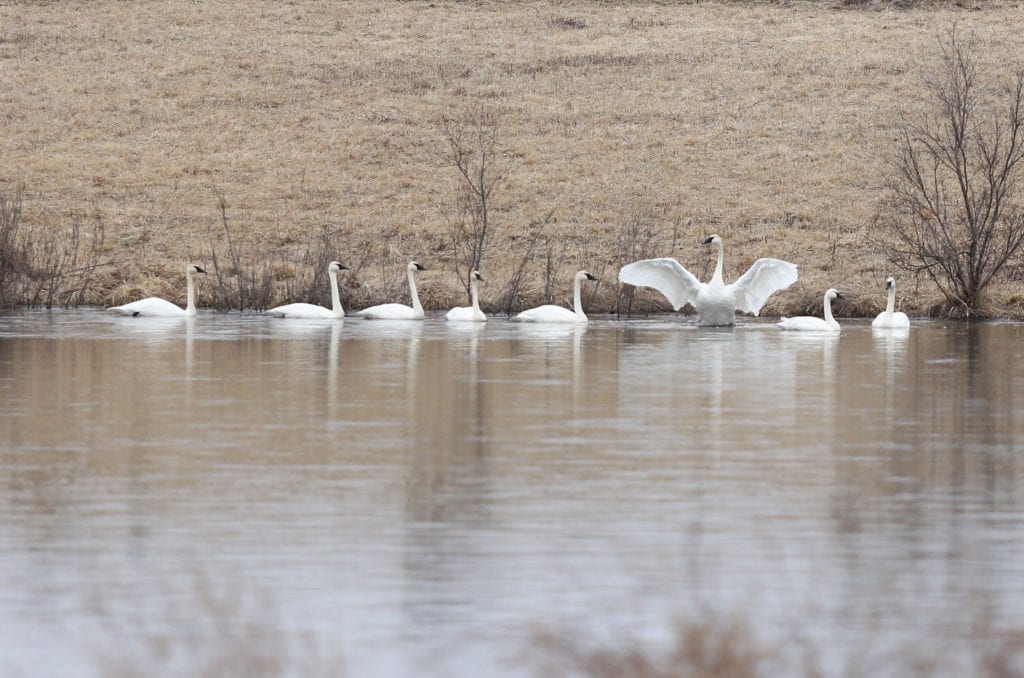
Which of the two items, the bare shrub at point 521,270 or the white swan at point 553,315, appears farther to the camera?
the bare shrub at point 521,270

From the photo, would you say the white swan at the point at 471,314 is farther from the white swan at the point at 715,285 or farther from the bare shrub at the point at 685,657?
the bare shrub at the point at 685,657

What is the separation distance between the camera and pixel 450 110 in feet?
151

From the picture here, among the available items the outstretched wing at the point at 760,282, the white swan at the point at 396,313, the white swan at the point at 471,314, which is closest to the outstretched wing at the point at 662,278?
the outstretched wing at the point at 760,282

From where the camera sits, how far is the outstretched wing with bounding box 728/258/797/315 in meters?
25.1

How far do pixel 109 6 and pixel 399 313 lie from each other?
35012 millimetres

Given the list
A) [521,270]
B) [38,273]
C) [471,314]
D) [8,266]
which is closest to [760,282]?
[471,314]

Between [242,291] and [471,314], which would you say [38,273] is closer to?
[242,291]

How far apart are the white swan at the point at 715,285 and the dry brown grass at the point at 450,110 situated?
292 cm

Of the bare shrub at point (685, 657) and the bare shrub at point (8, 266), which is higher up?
the bare shrub at point (8, 266)

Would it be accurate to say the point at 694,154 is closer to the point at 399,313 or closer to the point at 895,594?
the point at 399,313

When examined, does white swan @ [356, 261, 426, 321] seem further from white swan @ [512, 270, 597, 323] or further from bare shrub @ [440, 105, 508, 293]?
bare shrub @ [440, 105, 508, 293]

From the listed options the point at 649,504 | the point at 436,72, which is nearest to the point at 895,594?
the point at 649,504

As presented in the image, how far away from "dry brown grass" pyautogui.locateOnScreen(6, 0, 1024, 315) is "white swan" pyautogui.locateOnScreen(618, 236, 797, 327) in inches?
115

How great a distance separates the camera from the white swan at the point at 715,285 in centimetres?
2497
